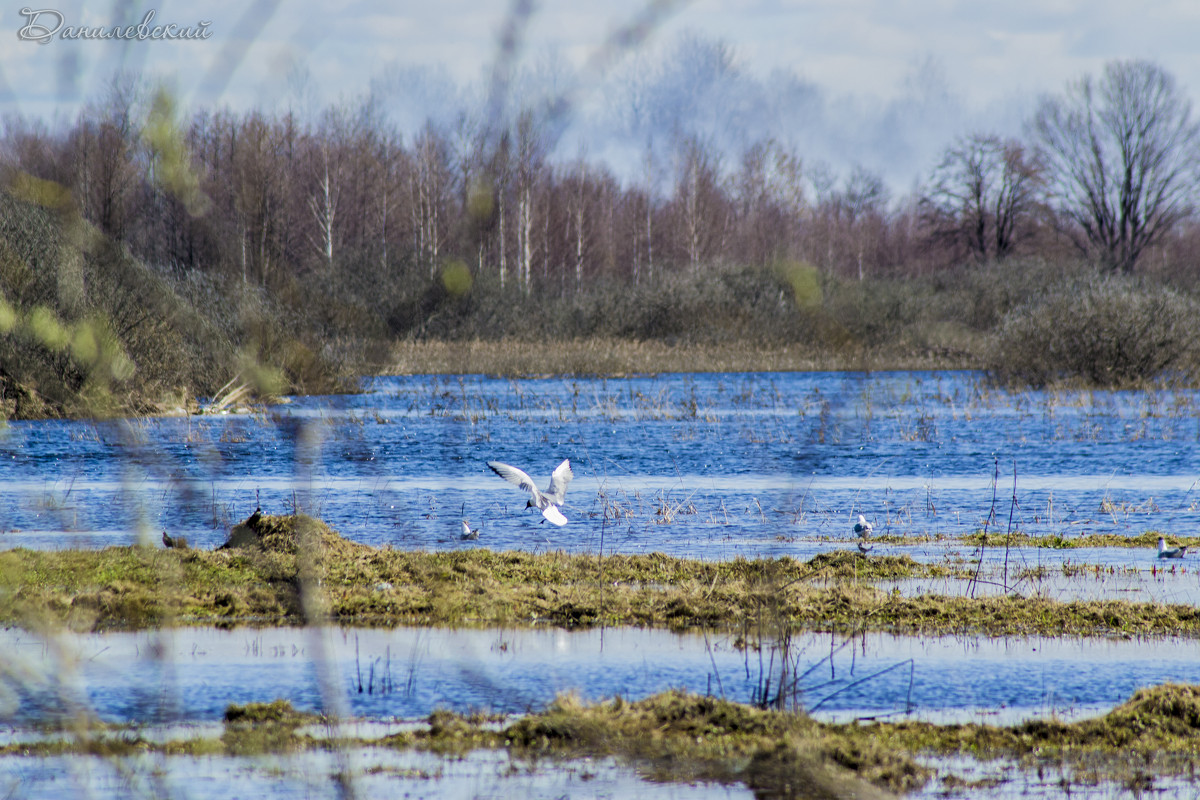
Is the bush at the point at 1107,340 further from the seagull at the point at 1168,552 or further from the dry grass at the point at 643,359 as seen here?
the seagull at the point at 1168,552

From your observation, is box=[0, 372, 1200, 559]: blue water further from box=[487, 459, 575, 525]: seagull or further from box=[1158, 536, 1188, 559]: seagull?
box=[1158, 536, 1188, 559]: seagull

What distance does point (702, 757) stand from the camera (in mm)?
5844

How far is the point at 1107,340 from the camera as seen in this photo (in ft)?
119

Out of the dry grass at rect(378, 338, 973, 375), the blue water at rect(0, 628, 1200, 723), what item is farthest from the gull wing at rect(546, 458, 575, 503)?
the dry grass at rect(378, 338, 973, 375)

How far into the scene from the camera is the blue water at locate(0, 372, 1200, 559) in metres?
13.3

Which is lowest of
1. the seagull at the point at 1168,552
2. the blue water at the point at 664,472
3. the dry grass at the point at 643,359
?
the seagull at the point at 1168,552

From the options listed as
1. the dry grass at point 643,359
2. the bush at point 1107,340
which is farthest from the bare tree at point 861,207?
the dry grass at point 643,359

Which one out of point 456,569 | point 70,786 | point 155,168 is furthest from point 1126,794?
point 456,569

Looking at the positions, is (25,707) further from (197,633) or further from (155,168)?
(155,168)

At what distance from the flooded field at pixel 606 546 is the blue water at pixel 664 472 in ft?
0.31

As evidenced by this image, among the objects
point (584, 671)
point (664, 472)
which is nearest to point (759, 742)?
point (584, 671)

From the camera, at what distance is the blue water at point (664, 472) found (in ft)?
43.6

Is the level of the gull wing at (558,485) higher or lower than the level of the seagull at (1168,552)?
higher

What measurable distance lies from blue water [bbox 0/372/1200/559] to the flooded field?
0.31 feet
